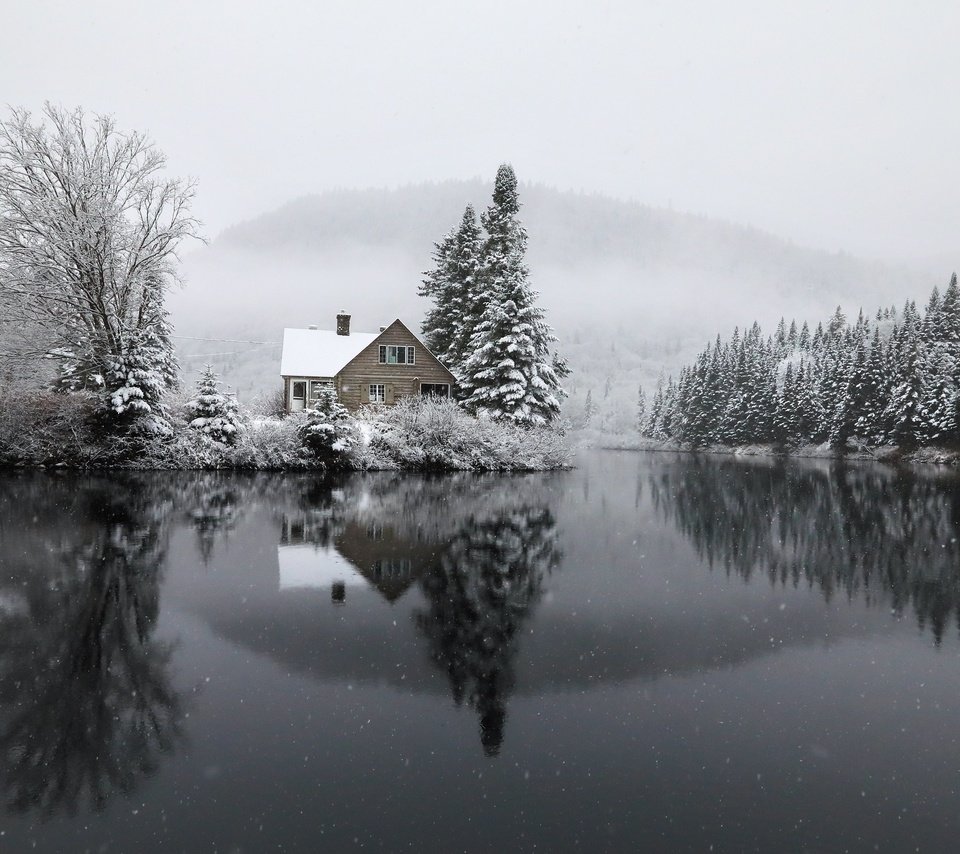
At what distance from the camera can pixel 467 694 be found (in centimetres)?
550

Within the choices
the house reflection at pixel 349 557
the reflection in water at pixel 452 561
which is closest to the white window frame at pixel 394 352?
the reflection in water at pixel 452 561

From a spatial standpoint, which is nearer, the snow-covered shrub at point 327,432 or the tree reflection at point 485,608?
the tree reflection at point 485,608

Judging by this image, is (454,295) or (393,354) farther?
(454,295)

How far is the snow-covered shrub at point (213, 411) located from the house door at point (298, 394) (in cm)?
1381

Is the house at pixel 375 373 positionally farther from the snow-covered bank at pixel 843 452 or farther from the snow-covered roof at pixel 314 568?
the snow-covered roof at pixel 314 568

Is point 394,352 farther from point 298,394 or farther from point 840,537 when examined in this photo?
point 840,537

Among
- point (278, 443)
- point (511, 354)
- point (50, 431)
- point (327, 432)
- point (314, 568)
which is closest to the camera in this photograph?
point (314, 568)

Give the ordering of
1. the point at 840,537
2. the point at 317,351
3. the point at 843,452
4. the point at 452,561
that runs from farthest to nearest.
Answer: the point at 843,452 < the point at 317,351 < the point at 840,537 < the point at 452,561

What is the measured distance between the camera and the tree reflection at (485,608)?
5.57 metres

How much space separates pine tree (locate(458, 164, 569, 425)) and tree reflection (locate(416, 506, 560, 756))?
18.3m

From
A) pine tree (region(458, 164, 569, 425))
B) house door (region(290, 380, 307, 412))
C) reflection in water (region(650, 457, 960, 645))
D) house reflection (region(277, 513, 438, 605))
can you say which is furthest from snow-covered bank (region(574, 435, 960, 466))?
house reflection (region(277, 513, 438, 605))

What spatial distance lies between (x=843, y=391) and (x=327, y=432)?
193 ft

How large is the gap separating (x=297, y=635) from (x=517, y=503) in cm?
1188

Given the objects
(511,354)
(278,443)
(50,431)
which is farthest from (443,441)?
(50,431)
